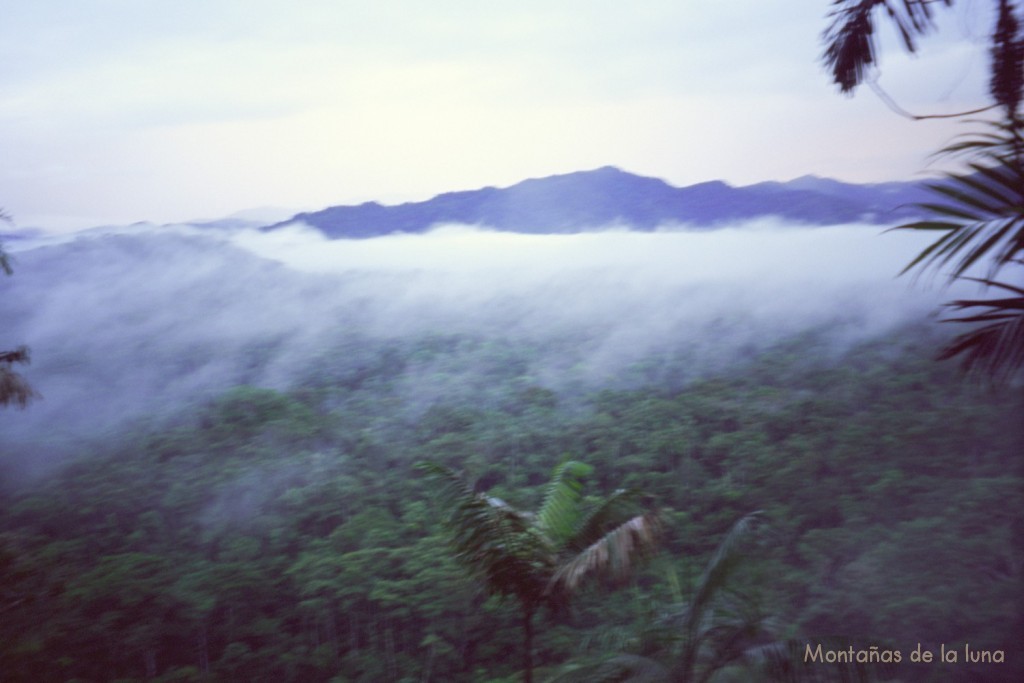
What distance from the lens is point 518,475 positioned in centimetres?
776

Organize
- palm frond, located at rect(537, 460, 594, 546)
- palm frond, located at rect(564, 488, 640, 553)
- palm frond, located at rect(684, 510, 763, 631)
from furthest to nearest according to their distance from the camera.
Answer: palm frond, located at rect(537, 460, 594, 546) → palm frond, located at rect(564, 488, 640, 553) → palm frond, located at rect(684, 510, 763, 631)

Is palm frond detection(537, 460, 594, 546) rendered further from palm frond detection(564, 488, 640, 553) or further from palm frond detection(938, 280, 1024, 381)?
palm frond detection(938, 280, 1024, 381)

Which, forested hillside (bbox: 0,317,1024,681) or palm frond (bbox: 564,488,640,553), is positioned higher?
palm frond (bbox: 564,488,640,553)

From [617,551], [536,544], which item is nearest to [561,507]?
[536,544]

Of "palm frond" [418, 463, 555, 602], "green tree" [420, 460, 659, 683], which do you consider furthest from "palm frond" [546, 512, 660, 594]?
"palm frond" [418, 463, 555, 602]

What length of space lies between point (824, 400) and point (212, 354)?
9015mm

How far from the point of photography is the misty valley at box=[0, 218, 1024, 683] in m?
4.99

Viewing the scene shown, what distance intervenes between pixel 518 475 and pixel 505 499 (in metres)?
0.55

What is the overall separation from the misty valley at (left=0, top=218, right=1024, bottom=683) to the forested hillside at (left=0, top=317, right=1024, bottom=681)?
3cm

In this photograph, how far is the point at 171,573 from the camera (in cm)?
683

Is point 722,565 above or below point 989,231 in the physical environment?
below

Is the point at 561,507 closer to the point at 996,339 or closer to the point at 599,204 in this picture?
the point at 996,339

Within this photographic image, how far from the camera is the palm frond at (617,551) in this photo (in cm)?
405

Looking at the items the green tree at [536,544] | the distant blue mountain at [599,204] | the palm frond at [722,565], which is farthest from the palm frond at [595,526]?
the distant blue mountain at [599,204]
